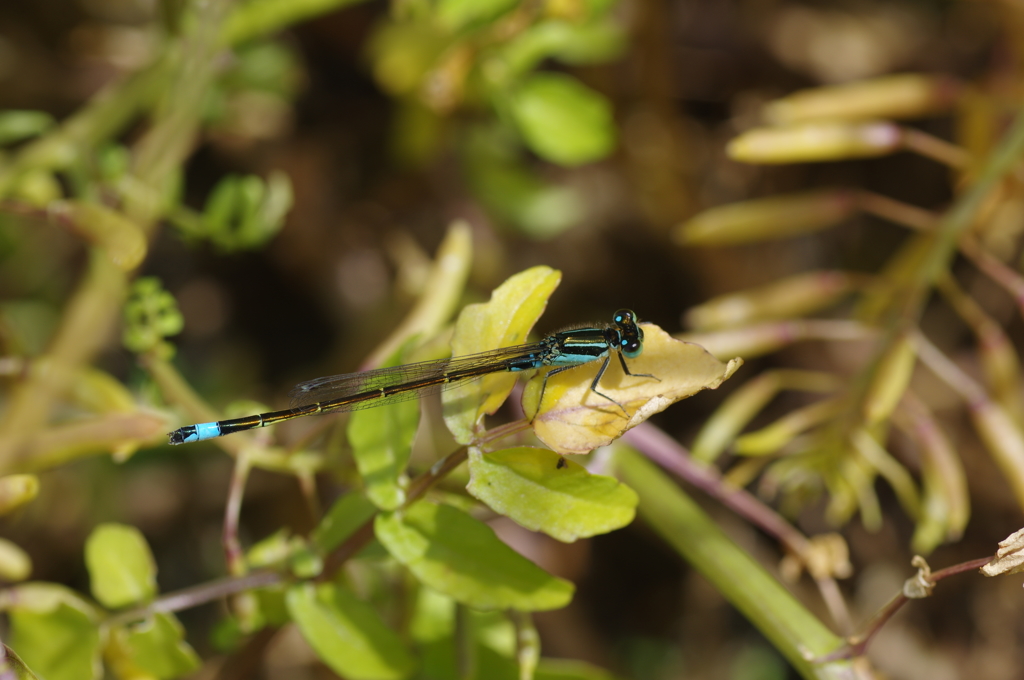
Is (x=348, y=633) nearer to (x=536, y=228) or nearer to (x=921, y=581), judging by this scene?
(x=921, y=581)

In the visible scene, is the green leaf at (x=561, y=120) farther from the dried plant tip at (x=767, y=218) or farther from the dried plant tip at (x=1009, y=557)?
the dried plant tip at (x=1009, y=557)

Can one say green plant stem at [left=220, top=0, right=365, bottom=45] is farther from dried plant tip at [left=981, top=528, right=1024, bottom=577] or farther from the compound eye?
dried plant tip at [left=981, top=528, right=1024, bottom=577]

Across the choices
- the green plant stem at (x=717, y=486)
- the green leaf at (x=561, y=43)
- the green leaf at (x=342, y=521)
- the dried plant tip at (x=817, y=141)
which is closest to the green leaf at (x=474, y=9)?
the green leaf at (x=561, y=43)

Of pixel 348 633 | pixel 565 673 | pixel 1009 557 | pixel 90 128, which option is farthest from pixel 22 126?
pixel 1009 557

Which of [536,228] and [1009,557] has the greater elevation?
[536,228]

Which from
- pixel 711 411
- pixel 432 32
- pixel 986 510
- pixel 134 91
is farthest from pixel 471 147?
pixel 986 510

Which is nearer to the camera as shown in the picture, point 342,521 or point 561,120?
point 342,521
